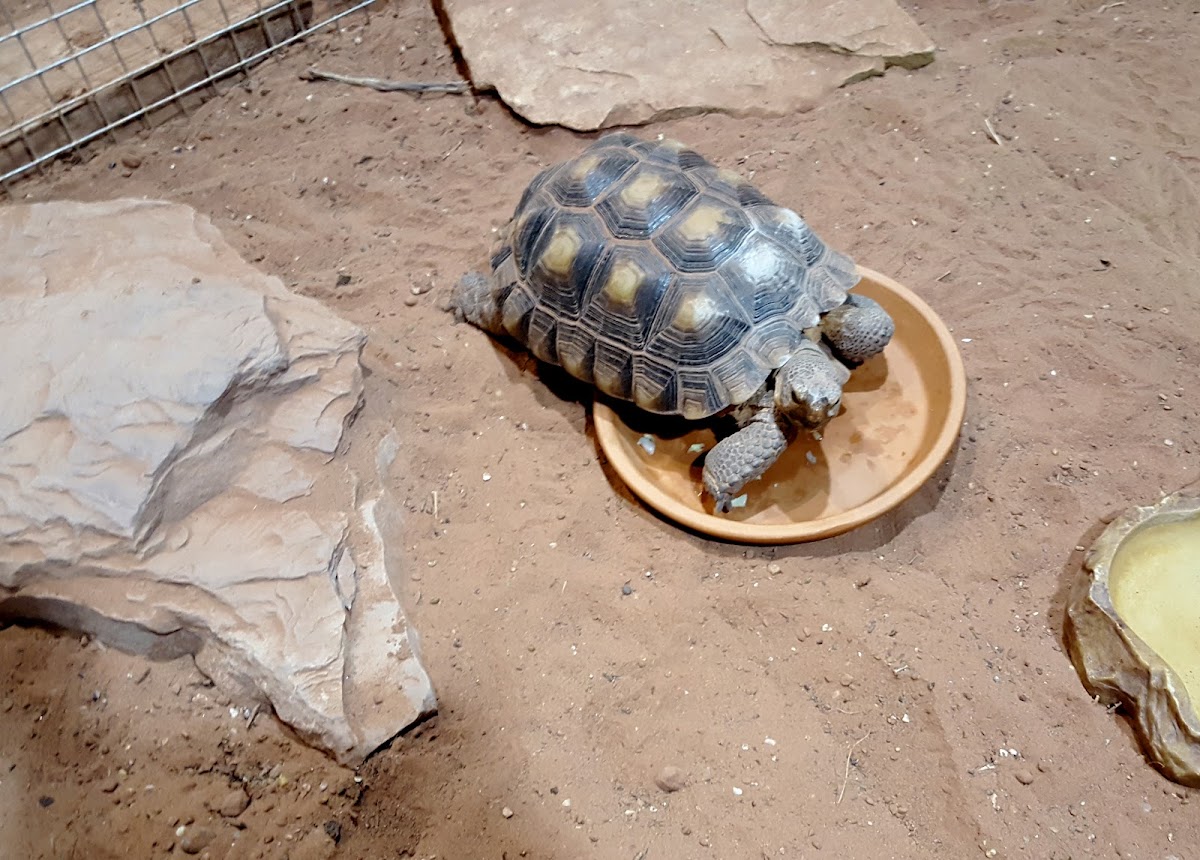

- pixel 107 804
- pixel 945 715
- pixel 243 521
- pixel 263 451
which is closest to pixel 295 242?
pixel 263 451

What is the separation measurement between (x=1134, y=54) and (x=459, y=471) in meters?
4.22

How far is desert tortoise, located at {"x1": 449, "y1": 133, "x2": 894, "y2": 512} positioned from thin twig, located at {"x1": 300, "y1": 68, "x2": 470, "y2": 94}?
1.76 m

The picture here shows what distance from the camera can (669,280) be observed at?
2717mm

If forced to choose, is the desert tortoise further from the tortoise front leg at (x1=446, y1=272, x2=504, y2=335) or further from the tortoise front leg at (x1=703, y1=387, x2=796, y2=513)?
the tortoise front leg at (x1=446, y1=272, x2=504, y2=335)

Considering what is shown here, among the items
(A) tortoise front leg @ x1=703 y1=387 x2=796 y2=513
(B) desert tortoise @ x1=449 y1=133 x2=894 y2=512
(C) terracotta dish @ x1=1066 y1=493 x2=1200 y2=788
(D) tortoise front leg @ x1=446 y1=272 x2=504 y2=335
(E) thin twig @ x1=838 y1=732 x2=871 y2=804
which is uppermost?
(B) desert tortoise @ x1=449 y1=133 x2=894 y2=512

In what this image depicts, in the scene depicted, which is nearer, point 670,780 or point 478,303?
point 670,780

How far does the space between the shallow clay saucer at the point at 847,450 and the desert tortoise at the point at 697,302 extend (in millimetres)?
143

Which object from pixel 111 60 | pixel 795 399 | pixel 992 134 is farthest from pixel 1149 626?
pixel 111 60

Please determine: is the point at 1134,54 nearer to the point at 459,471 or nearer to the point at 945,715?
the point at 945,715

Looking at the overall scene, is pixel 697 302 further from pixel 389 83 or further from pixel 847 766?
pixel 389 83

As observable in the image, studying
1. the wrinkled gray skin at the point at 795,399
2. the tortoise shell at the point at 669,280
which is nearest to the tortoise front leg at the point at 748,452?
the wrinkled gray skin at the point at 795,399

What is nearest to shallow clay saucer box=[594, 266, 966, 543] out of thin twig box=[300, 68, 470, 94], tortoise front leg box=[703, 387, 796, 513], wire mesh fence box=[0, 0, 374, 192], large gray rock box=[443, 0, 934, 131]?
tortoise front leg box=[703, 387, 796, 513]

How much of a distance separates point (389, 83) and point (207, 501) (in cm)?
289

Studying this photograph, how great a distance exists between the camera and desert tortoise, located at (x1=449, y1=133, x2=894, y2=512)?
2.69 metres
